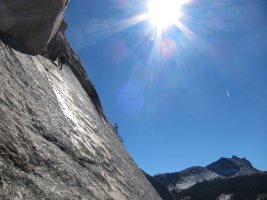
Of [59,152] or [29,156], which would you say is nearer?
[29,156]

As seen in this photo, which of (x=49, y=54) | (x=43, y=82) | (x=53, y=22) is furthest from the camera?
(x=49, y=54)

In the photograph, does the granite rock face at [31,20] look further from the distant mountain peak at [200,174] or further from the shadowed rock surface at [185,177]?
the shadowed rock surface at [185,177]

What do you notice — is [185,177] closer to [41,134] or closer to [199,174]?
[199,174]

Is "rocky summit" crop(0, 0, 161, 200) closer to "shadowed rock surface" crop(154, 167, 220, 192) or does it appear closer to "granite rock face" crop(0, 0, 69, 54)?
"granite rock face" crop(0, 0, 69, 54)

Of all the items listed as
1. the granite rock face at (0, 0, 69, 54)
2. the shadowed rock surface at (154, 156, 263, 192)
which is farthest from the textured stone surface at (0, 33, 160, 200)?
the shadowed rock surface at (154, 156, 263, 192)

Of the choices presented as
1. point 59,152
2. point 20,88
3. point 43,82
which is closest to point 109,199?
point 59,152

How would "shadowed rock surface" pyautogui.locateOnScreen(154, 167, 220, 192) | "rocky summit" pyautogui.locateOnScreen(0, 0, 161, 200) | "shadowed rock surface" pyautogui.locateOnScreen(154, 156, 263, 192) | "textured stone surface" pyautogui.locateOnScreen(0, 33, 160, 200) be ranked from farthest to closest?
"shadowed rock surface" pyautogui.locateOnScreen(154, 167, 220, 192)
"shadowed rock surface" pyautogui.locateOnScreen(154, 156, 263, 192)
"rocky summit" pyautogui.locateOnScreen(0, 0, 161, 200)
"textured stone surface" pyautogui.locateOnScreen(0, 33, 160, 200)

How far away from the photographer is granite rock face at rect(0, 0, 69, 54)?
9.45 meters

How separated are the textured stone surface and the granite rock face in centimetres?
48

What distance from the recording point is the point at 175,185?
98.8 metres

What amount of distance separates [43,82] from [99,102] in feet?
28.4

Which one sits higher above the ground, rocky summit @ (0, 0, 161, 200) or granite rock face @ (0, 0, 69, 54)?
granite rock face @ (0, 0, 69, 54)

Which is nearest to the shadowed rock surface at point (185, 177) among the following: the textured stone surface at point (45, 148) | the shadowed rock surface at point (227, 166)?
the shadowed rock surface at point (227, 166)

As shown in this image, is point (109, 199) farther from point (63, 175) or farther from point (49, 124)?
point (49, 124)
